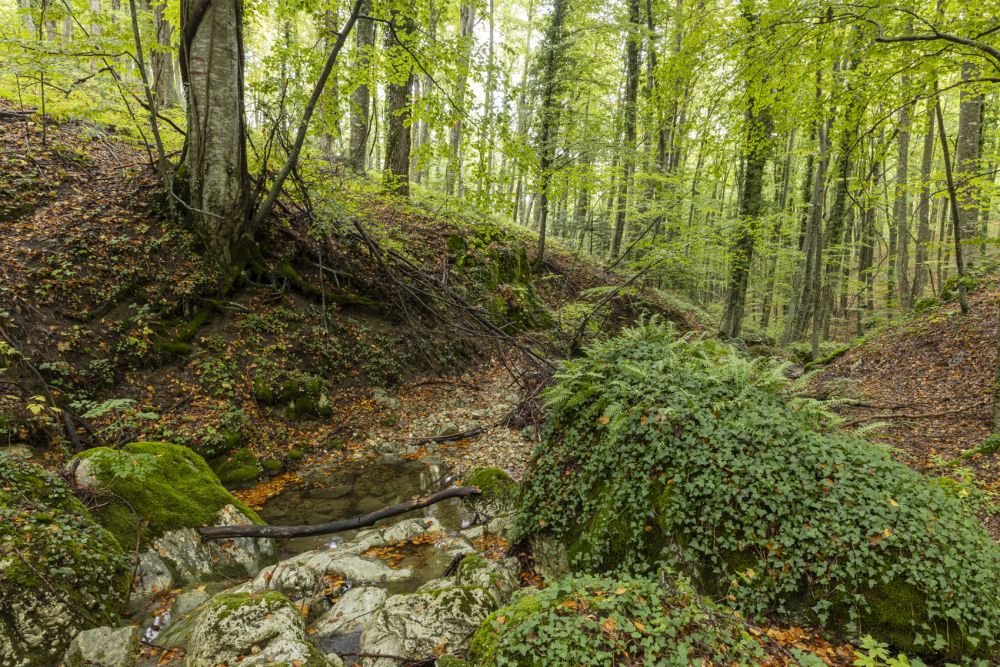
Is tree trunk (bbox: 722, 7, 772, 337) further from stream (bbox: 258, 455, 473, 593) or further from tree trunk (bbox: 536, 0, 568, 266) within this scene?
stream (bbox: 258, 455, 473, 593)

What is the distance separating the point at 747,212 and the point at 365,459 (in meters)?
12.1

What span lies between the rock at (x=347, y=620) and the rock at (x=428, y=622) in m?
0.17

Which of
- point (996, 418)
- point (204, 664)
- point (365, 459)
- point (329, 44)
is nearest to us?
point (204, 664)

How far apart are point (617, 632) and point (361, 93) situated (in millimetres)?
15546

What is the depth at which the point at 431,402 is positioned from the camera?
9727 millimetres

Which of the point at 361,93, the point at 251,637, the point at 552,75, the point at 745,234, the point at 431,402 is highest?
the point at 552,75

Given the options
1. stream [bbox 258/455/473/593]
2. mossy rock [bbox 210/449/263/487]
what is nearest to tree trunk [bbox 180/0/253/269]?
mossy rock [bbox 210/449/263/487]

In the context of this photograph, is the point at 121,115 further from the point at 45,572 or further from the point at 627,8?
the point at 627,8

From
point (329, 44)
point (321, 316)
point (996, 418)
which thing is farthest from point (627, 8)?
point (996, 418)

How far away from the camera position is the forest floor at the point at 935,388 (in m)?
5.86

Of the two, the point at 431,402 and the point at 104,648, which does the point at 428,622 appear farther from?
the point at 431,402

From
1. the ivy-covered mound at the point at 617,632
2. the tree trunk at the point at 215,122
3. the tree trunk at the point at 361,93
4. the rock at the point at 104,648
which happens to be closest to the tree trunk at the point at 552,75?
the tree trunk at the point at 361,93

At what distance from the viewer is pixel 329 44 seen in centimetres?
952

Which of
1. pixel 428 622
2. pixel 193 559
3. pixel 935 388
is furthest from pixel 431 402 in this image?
pixel 935 388
